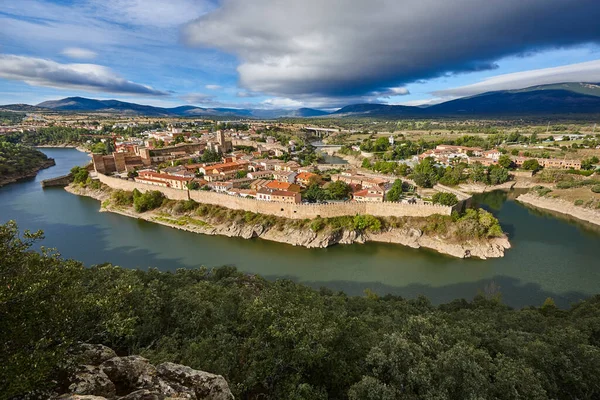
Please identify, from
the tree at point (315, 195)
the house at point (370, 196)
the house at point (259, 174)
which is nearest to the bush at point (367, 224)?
the house at point (370, 196)

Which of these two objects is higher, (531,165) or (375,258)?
(531,165)

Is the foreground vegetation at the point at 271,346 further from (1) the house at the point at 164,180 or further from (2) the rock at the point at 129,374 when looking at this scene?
(1) the house at the point at 164,180

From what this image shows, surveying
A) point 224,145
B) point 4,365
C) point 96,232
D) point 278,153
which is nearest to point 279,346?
point 4,365

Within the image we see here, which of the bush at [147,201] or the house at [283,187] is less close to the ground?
the house at [283,187]

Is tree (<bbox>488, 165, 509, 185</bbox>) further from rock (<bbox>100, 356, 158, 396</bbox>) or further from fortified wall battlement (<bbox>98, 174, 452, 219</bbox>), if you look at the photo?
rock (<bbox>100, 356, 158, 396</bbox>)

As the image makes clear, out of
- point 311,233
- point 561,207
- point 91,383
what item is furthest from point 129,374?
point 561,207

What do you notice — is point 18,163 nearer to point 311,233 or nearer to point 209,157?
point 209,157
